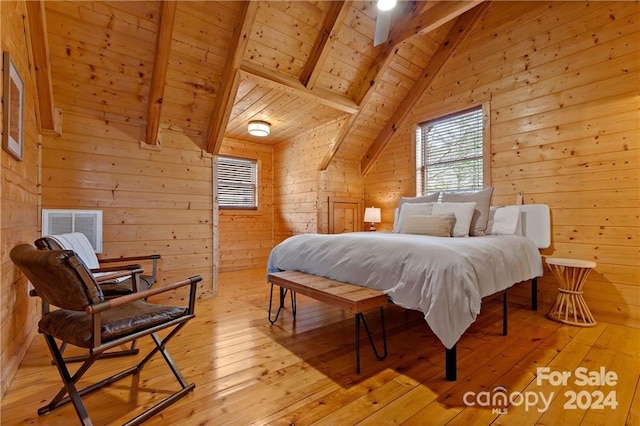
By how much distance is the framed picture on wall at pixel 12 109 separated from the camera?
1.66 m

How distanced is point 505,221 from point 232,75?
10.5 ft

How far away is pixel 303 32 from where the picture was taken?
323 cm

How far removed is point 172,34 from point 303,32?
1.34 m

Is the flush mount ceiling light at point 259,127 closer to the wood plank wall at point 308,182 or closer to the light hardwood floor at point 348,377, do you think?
the wood plank wall at point 308,182

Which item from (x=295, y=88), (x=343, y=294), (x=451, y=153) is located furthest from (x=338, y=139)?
(x=343, y=294)

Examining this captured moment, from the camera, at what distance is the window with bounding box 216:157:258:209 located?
17.9 feet

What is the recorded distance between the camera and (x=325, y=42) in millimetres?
3262

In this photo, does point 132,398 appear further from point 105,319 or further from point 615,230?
point 615,230

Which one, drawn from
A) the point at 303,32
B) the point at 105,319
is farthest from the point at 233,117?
the point at 105,319

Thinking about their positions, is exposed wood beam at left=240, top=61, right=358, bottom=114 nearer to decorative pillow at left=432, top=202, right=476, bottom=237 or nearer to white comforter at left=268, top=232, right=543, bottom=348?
white comforter at left=268, top=232, right=543, bottom=348

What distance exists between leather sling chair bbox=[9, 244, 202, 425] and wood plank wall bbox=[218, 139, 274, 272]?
12.6 ft

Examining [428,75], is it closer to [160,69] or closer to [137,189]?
[160,69]

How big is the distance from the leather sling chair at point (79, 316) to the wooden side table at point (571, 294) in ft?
10.0

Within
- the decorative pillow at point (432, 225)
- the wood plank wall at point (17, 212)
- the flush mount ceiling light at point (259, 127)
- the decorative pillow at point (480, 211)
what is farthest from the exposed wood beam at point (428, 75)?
the wood plank wall at point (17, 212)
